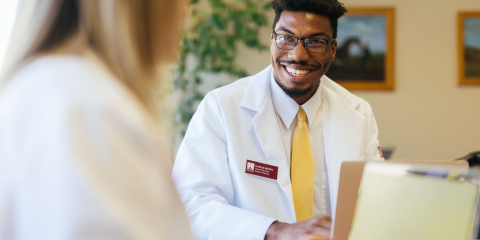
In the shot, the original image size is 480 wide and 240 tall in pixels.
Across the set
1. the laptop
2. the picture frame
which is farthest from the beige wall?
the laptop

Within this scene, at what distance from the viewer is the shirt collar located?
161cm

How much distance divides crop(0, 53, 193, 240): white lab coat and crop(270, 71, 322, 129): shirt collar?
1.16m

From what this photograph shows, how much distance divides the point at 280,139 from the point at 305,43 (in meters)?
0.42

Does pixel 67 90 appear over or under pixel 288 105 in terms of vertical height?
over

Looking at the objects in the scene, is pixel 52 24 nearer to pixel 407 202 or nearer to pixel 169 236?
pixel 169 236

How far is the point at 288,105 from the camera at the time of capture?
63.8 inches

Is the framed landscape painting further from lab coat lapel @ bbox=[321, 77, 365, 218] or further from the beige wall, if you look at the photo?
lab coat lapel @ bbox=[321, 77, 365, 218]

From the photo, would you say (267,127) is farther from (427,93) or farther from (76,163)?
(427,93)

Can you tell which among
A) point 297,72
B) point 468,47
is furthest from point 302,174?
point 468,47

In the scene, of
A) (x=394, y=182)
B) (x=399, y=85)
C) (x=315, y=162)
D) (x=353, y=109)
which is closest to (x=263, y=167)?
(x=315, y=162)

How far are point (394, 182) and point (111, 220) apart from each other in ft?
1.93

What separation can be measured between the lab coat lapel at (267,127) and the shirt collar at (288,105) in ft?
0.08

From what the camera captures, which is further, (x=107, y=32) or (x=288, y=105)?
(x=288, y=105)

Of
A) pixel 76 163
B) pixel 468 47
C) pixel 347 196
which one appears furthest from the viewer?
pixel 468 47
